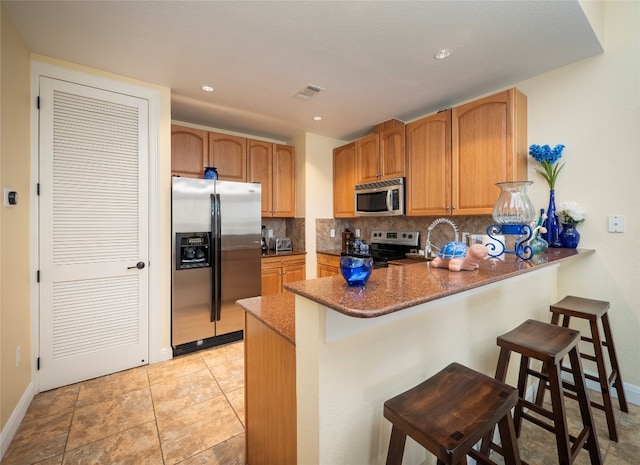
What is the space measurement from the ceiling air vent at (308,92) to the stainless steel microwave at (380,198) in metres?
1.24

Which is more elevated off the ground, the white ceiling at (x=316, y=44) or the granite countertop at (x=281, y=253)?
the white ceiling at (x=316, y=44)

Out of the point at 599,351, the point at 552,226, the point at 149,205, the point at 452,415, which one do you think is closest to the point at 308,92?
the point at 149,205

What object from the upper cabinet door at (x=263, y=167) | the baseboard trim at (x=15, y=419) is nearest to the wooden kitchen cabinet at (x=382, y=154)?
the upper cabinet door at (x=263, y=167)

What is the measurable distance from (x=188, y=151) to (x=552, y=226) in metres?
3.57

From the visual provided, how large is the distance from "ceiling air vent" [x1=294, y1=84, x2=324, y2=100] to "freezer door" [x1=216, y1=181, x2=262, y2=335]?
3.38 ft

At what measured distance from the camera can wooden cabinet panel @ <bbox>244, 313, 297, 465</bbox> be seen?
42.8 inches

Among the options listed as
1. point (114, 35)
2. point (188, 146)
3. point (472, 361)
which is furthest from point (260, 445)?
point (188, 146)

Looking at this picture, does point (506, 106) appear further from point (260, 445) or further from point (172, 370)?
point (172, 370)

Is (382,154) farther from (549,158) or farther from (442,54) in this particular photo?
(549,158)

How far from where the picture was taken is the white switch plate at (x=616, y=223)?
199 centimetres

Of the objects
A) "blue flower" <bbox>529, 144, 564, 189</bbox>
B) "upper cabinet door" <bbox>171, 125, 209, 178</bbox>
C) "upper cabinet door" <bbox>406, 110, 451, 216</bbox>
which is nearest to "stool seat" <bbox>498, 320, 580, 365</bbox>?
"blue flower" <bbox>529, 144, 564, 189</bbox>

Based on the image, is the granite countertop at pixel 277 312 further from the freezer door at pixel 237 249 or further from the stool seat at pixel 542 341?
the freezer door at pixel 237 249

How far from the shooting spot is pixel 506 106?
2.30 m

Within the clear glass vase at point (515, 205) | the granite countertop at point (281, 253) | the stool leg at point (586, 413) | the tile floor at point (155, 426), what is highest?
the clear glass vase at point (515, 205)
